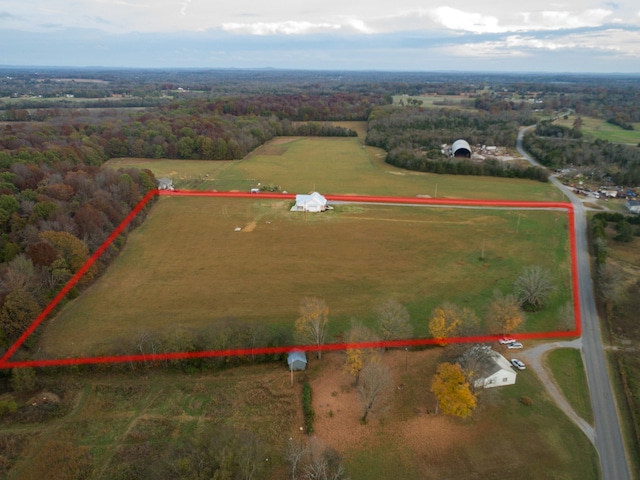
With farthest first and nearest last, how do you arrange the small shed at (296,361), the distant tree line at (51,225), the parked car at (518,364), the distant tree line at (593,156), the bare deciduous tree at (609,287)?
1. the distant tree line at (593,156)
2. the bare deciduous tree at (609,287)
3. the distant tree line at (51,225)
4. the parked car at (518,364)
5. the small shed at (296,361)

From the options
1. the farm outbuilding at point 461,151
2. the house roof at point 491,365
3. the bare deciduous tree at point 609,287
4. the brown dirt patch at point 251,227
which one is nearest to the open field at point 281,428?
the house roof at point 491,365

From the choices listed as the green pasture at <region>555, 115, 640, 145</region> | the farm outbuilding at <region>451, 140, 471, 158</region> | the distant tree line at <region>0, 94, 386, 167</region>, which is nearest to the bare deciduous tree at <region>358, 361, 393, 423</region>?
the distant tree line at <region>0, 94, 386, 167</region>

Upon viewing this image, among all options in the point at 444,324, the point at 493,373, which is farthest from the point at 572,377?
the point at 444,324

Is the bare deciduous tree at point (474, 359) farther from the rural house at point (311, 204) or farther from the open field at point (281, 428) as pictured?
the rural house at point (311, 204)

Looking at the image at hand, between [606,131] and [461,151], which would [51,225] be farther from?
[606,131]

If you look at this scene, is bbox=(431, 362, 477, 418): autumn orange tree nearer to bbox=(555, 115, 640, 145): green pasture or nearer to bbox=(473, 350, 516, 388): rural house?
bbox=(473, 350, 516, 388): rural house

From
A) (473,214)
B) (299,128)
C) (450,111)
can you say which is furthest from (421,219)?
(450,111)

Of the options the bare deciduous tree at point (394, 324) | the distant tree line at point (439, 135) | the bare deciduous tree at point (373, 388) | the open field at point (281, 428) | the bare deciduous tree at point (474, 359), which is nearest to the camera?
the open field at point (281, 428)

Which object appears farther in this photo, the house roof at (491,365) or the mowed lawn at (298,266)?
the mowed lawn at (298,266)
